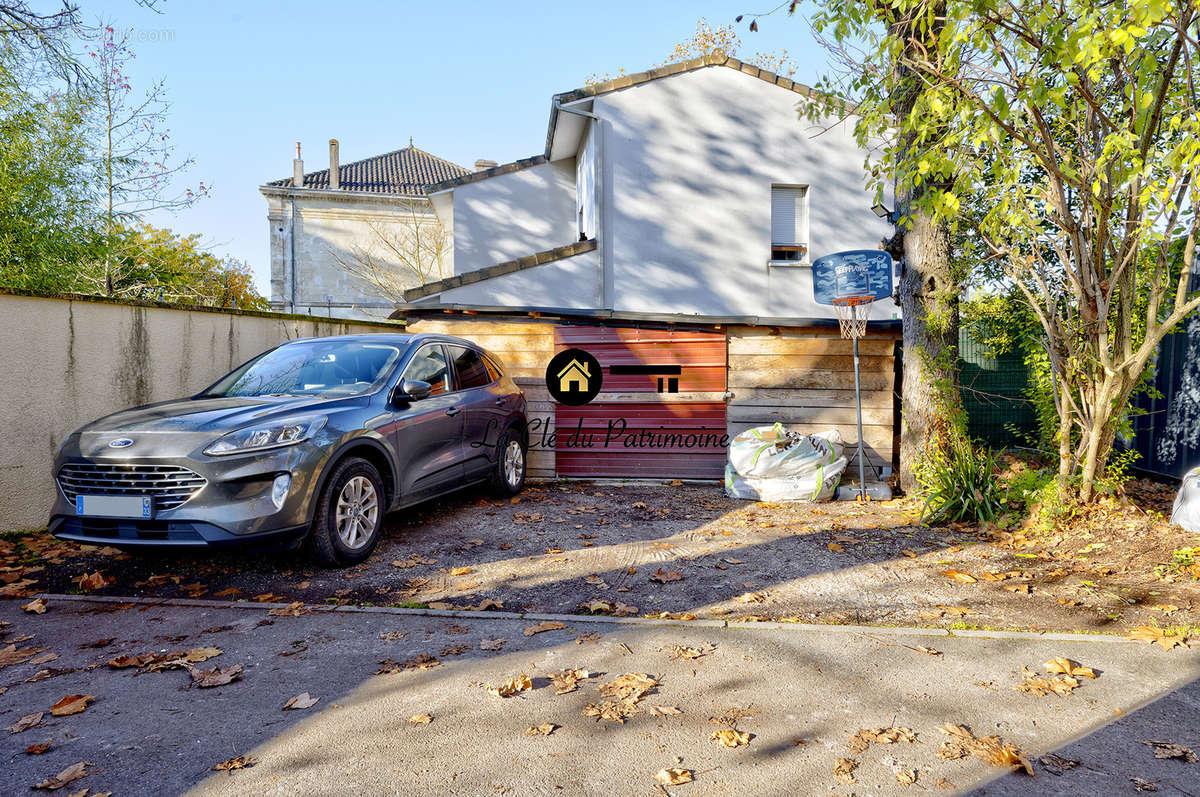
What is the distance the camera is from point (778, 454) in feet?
26.0

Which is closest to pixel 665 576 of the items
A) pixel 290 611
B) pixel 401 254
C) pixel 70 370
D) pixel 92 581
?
pixel 290 611

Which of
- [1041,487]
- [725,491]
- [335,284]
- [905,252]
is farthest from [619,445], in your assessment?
[335,284]

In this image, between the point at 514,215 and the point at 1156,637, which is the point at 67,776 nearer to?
the point at 1156,637

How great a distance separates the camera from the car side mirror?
5.71 meters

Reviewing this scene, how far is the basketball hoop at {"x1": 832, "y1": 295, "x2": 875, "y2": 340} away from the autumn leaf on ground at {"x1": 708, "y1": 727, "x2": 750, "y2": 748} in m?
5.99

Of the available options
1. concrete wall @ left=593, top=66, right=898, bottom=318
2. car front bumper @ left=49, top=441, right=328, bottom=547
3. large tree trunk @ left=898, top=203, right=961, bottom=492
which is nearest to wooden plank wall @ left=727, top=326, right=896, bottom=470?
large tree trunk @ left=898, top=203, right=961, bottom=492

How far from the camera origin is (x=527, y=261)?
44.6 feet

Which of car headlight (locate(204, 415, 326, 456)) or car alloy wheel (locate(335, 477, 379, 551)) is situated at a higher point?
car headlight (locate(204, 415, 326, 456))

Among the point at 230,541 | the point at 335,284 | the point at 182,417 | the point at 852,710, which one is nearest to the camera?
the point at 852,710

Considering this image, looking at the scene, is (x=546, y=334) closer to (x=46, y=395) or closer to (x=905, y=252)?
(x=905, y=252)

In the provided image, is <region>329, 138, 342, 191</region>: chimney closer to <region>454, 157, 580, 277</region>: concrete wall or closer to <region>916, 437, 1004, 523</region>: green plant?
<region>454, 157, 580, 277</region>: concrete wall

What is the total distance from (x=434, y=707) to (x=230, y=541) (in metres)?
2.17

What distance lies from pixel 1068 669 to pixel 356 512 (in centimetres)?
454

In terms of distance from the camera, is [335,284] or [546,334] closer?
[546,334]
